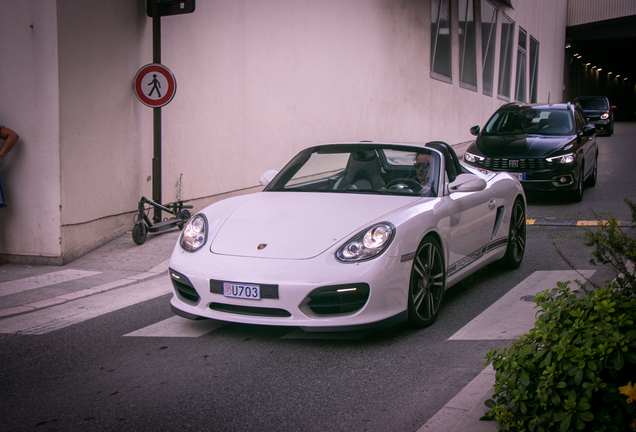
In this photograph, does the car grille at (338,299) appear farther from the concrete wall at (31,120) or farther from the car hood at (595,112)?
the car hood at (595,112)

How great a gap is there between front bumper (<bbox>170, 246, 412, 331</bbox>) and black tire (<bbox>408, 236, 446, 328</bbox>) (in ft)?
0.68

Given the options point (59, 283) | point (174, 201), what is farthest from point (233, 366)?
point (174, 201)

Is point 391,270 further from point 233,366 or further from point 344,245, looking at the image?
point 233,366

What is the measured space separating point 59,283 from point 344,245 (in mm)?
3658

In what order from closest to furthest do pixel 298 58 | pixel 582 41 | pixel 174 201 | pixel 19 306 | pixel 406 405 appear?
pixel 406 405
pixel 19 306
pixel 174 201
pixel 298 58
pixel 582 41

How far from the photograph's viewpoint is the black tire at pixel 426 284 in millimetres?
4258

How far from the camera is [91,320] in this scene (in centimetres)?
488

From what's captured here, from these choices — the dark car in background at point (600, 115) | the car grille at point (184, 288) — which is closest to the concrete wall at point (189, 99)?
the car grille at point (184, 288)

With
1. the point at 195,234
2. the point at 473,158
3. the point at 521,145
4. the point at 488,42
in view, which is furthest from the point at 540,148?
the point at 488,42

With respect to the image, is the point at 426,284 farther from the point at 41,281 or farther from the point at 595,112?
the point at 595,112

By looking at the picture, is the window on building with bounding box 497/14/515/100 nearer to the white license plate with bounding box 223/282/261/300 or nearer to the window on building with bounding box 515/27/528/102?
the window on building with bounding box 515/27/528/102

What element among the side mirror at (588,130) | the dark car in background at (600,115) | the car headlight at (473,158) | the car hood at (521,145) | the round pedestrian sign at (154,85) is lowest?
the car headlight at (473,158)

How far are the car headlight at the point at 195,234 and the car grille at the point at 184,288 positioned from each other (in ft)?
0.68

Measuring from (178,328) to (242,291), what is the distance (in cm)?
87
